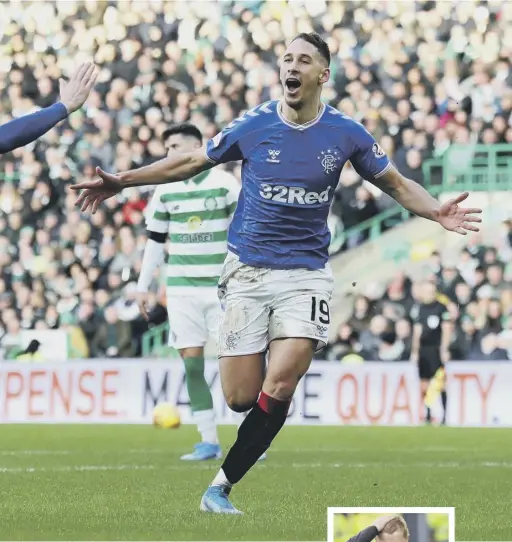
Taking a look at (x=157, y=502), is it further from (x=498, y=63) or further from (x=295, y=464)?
(x=498, y=63)

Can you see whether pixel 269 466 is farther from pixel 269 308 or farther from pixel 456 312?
pixel 456 312

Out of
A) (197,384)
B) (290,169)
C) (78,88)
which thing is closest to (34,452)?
(197,384)

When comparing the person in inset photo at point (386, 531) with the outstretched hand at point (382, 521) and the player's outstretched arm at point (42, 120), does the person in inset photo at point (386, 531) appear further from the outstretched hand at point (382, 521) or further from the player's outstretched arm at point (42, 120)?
the player's outstretched arm at point (42, 120)

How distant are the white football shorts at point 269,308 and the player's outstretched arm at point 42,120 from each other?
4.39 feet

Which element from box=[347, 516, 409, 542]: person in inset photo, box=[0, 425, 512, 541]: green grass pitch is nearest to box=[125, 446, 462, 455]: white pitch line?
box=[0, 425, 512, 541]: green grass pitch

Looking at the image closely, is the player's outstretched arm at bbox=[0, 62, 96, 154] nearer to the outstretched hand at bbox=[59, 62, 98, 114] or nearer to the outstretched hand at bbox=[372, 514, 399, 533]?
the outstretched hand at bbox=[59, 62, 98, 114]

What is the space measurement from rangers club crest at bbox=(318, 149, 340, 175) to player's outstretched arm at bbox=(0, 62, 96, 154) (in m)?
1.42

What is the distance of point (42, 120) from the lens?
8.42 m

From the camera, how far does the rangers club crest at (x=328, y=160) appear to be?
841 centimetres

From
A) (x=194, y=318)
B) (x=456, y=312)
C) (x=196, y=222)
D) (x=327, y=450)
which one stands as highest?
(x=196, y=222)

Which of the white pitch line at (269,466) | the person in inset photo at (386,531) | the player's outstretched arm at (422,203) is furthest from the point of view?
the white pitch line at (269,466)

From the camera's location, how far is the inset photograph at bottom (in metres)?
5.54

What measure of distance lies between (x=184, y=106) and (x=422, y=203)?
15.6 meters

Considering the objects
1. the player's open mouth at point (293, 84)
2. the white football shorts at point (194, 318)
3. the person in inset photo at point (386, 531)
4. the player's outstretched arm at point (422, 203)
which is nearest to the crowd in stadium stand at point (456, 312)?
the white football shorts at point (194, 318)
